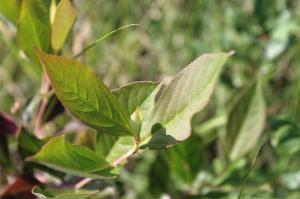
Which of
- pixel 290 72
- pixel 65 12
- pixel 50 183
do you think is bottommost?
pixel 290 72

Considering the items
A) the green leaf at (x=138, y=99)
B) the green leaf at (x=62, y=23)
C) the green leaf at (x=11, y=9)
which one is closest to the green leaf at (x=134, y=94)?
the green leaf at (x=138, y=99)

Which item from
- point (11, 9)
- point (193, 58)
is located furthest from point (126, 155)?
point (193, 58)

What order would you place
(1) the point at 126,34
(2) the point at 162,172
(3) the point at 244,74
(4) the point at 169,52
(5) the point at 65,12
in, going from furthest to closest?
(1) the point at 126,34
(4) the point at 169,52
(3) the point at 244,74
(2) the point at 162,172
(5) the point at 65,12

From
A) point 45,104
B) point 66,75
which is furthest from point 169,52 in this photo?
point 66,75

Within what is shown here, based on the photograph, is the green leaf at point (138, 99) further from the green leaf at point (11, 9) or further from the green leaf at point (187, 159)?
the green leaf at point (187, 159)

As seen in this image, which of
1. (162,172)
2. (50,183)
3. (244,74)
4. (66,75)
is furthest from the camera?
(244,74)

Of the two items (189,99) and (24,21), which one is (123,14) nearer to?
(24,21)

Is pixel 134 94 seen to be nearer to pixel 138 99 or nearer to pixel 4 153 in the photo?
pixel 138 99

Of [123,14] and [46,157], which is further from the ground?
[46,157]
